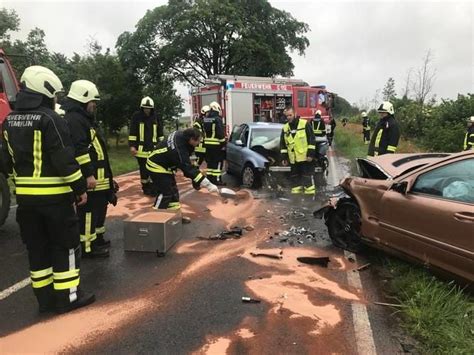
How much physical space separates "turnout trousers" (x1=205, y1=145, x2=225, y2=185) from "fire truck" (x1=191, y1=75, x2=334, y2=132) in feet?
22.7

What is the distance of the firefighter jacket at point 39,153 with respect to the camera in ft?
11.6

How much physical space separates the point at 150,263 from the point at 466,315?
3225mm

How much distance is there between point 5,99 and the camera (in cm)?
658

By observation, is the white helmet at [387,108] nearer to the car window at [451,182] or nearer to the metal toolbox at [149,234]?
the car window at [451,182]

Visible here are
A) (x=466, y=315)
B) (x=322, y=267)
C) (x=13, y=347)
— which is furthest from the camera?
(x=322, y=267)

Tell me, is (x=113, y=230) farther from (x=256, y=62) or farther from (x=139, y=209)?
(x=256, y=62)

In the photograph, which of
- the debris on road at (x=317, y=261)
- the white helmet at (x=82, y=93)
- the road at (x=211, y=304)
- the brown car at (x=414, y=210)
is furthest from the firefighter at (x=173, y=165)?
the brown car at (x=414, y=210)

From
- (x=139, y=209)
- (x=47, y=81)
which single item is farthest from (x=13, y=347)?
(x=139, y=209)

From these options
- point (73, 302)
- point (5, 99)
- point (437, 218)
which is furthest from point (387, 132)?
point (5, 99)

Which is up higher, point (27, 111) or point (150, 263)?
point (27, 111)

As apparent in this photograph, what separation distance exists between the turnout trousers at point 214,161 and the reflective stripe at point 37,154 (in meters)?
6.53

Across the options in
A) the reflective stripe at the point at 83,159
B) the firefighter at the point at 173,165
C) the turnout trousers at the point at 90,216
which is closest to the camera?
the reflective stripe at the point at 83,159

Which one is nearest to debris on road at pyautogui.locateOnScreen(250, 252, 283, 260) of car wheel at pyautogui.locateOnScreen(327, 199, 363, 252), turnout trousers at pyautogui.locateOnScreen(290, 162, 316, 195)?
car wheel at pyautogui.locateOnScreen(327, 199, 363, 252)

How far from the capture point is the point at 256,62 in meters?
29.7
